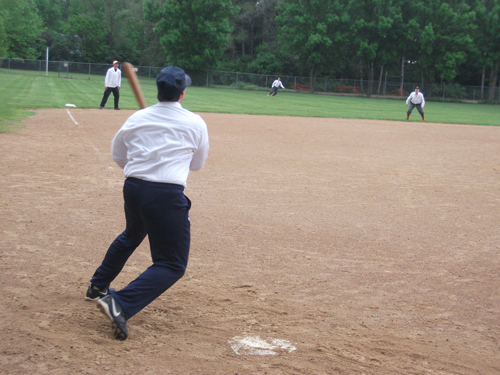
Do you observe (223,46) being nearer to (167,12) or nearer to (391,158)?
(167,12)

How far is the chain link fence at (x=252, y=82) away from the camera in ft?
173

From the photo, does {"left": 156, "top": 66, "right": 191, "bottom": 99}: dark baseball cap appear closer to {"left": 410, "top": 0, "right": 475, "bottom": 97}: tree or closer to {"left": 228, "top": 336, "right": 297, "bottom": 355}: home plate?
{"left": 228, "top": 336, "right": 297, "bottom": 355}: home plate

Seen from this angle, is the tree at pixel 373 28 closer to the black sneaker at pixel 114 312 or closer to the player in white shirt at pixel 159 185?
the player in white shirt at pixel 159 185

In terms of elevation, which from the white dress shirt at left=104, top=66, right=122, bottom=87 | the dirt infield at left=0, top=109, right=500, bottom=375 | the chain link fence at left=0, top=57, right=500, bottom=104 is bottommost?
the dirt infield at left=0, top=109, right=500, bottom=375

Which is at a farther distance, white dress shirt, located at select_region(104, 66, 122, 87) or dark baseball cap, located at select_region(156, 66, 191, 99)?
white dress shirt, located at select_region(104, 66, 122, 87)

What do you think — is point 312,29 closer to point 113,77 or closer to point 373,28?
point 373,28

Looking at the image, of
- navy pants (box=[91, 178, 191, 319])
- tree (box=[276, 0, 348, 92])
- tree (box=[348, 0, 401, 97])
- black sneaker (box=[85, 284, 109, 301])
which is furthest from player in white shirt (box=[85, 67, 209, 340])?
tree (box=[348, 0, 401, 97])

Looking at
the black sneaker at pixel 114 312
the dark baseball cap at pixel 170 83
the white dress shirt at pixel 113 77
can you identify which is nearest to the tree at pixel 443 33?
the white dress shirt at pixel 113 77

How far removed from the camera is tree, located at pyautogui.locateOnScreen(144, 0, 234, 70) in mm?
55500

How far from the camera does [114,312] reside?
11.4 feet

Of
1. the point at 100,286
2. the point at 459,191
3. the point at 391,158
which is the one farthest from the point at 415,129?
the point at 100,286

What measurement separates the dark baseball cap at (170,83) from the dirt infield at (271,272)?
184 cm

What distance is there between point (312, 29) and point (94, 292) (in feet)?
185

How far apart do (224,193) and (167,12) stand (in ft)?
171
